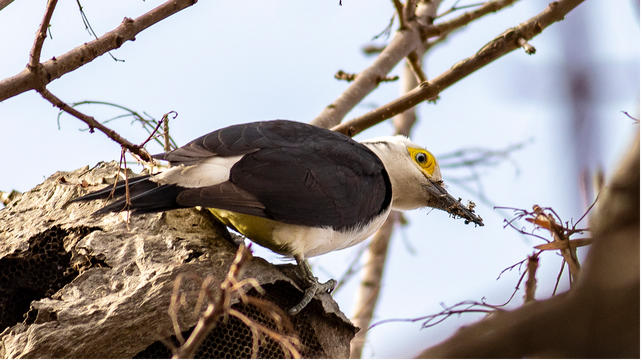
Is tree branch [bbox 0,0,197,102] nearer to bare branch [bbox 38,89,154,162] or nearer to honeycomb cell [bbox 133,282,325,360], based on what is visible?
bare branch [bbox 38,89,154,162]

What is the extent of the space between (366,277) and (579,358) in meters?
6.13

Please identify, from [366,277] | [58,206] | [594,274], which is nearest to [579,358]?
[594,274]

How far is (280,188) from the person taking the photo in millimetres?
3191

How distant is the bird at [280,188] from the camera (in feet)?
9.83

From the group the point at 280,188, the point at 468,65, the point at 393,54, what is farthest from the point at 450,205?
the point at 280,188

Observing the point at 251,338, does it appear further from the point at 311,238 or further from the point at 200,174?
the point at 200,174

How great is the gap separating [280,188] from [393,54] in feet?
7.68

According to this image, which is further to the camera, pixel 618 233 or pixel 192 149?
pixel 192 149

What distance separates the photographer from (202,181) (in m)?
3.09

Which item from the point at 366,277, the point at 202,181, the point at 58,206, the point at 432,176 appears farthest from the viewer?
the point at 366,277

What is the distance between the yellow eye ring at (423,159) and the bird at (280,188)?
70 cm

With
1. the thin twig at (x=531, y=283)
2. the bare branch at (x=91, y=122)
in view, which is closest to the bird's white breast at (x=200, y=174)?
the bare branch at (x=91, y=122)

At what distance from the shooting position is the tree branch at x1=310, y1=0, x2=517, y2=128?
4.83 metres

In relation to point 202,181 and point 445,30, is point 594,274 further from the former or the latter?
point 445,30
